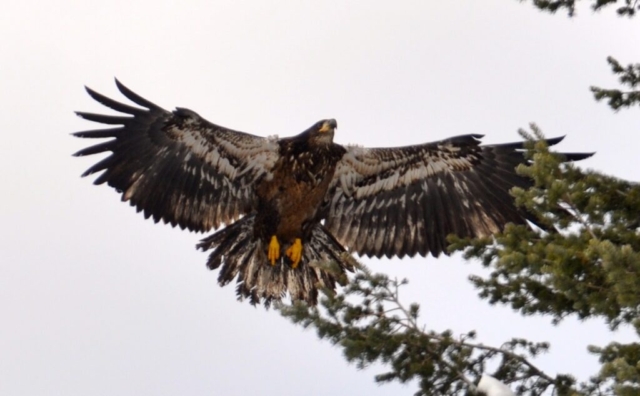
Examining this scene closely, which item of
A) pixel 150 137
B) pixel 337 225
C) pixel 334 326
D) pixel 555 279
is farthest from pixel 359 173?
pixel 555 279

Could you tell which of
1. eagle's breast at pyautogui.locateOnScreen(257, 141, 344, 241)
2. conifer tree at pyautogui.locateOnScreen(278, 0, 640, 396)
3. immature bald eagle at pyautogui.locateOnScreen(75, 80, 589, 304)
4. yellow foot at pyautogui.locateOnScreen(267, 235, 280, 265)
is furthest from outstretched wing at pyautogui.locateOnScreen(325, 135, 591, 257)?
conifer tree at pyautogui.locateOnScreen(278, 0, 640, 396)

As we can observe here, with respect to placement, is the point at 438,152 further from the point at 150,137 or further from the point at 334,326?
the point at 334,326

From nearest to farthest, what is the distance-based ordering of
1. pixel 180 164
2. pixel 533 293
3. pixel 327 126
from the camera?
1. pixel 533 293
2. pixel 327 126
3. pixel 180 164

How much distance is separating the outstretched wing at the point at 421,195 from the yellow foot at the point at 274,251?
0.63 m

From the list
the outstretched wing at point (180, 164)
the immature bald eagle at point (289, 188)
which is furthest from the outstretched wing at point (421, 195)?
the outstretched wing at point (180, 164)

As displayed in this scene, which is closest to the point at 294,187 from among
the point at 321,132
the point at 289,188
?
the point at 289,188

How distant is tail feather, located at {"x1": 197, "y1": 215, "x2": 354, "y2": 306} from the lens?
34.8 ft

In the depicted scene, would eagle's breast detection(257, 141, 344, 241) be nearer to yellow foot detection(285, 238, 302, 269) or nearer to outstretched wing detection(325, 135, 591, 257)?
yellow foot detection(285, 238, 302, 269)

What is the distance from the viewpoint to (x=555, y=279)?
602cm

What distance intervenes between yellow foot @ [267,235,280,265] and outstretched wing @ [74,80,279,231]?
44 cm

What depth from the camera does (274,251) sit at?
10672 mm

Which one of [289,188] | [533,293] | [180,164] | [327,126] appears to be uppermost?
[327,126]

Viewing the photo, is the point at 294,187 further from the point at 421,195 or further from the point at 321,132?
the point at 421,195

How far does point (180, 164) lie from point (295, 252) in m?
1.31
